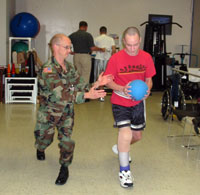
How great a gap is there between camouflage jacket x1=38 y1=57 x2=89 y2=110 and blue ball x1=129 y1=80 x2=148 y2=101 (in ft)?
1.45

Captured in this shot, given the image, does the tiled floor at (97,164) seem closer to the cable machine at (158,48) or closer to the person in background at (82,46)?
the person in background at (82,46)

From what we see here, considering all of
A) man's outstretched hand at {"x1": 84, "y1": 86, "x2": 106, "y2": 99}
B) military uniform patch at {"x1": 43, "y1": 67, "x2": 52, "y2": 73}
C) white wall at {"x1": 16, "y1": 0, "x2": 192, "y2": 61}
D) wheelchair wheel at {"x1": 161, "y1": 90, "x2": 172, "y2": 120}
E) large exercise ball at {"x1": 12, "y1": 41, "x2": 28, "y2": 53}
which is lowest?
wheelchair wheel at {"x1": 161, "y1": 90, "x2": 172, "y2": 120}

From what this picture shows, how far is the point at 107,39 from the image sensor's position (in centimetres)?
747

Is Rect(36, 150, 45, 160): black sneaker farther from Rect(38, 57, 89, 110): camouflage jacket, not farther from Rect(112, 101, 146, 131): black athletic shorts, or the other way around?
Rect(112, 101, 146, 131): black athletic shorts

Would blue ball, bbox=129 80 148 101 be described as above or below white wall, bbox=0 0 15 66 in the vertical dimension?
below

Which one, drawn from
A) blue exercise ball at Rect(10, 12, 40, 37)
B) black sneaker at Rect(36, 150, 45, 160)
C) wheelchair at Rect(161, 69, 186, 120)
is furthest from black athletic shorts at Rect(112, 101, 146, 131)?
blue exercise ball at Rect(10, 12, 40, 37)

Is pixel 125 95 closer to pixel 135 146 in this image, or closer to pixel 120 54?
pixel 120 54

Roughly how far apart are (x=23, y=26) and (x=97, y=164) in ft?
17.7

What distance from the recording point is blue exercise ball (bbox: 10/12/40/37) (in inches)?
296

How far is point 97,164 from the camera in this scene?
10.3 ft

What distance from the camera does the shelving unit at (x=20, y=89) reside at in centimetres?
645

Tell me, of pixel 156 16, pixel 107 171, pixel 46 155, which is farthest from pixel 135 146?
pixel 156 16

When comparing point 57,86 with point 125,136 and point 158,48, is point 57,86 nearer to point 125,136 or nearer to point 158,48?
point 125,136

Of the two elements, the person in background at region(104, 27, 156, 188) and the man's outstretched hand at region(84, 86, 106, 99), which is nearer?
the man's outstretched hand at region(84, 86, 106, 99)
